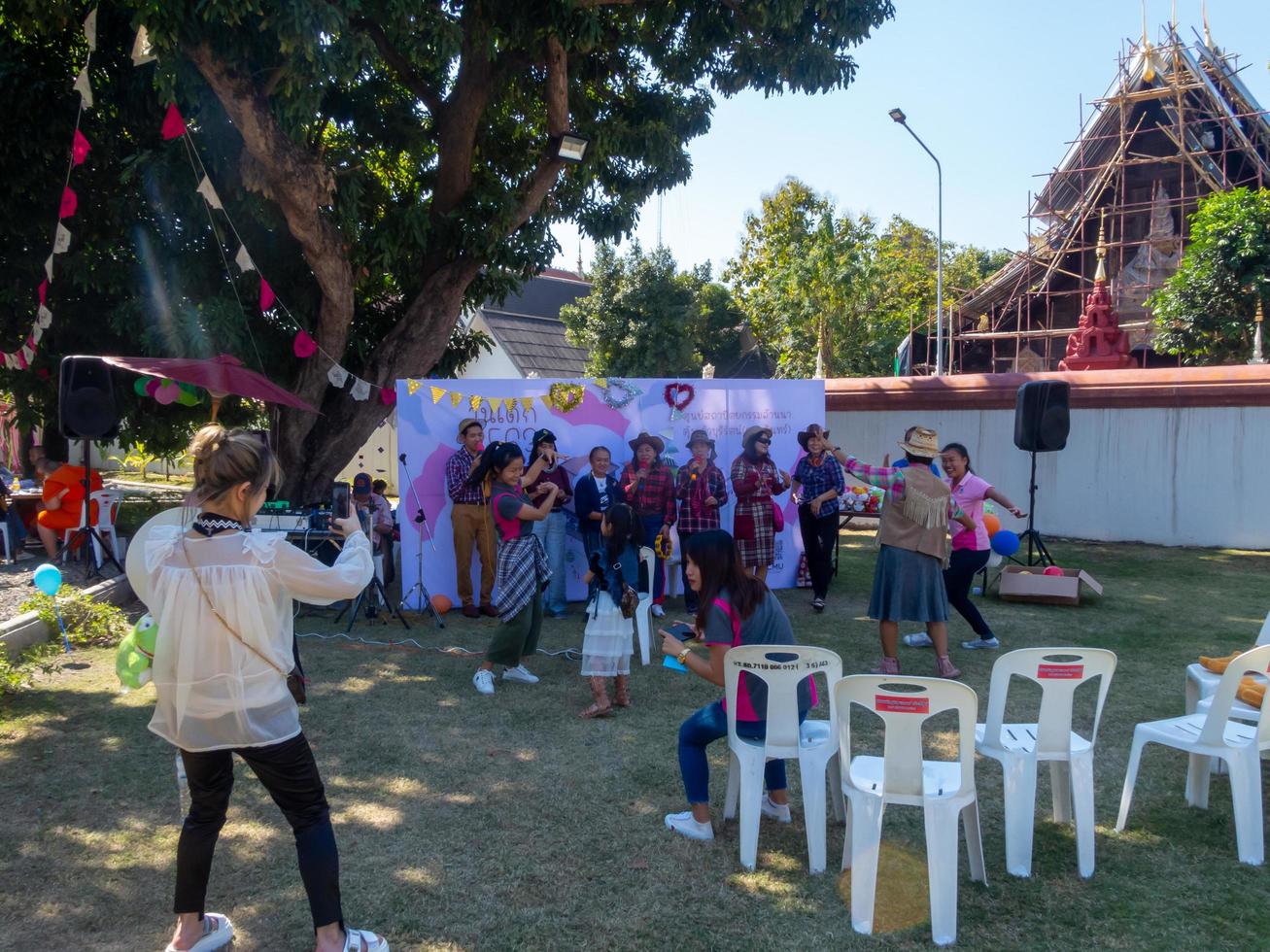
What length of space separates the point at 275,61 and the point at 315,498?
4658mm

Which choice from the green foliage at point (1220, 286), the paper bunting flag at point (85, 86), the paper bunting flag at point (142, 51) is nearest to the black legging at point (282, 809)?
the paper bunting flag at point (142, 51)

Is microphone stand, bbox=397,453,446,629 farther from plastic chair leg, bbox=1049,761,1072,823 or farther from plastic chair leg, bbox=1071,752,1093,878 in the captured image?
plastic chair leg, bbox=1071,752,1093,878

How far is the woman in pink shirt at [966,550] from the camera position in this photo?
7609mm

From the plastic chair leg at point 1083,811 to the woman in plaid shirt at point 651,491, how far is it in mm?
4926

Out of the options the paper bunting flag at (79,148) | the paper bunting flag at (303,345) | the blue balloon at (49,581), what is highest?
the paper bunting flag at (79,148)

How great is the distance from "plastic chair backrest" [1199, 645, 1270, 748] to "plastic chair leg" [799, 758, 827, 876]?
160 cm

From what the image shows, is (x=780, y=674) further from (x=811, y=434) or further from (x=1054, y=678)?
(x=811, y=434)

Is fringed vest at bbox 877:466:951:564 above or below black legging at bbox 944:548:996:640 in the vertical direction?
above

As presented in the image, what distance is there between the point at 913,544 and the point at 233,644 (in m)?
4.45

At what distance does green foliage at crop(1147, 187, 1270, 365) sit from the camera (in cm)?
1917

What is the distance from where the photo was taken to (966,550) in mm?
7660

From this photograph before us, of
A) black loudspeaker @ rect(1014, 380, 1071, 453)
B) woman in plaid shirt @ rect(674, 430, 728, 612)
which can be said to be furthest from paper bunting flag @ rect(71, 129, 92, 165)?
black loudspeaker @ rect(1014, 380, 1071, 453)

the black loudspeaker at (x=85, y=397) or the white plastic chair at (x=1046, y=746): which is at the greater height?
the black loudspeaker at (x=85, y=397)

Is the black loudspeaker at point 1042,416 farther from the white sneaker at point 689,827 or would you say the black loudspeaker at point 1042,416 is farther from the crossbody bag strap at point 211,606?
the crossbody bag strap at point 211,606
